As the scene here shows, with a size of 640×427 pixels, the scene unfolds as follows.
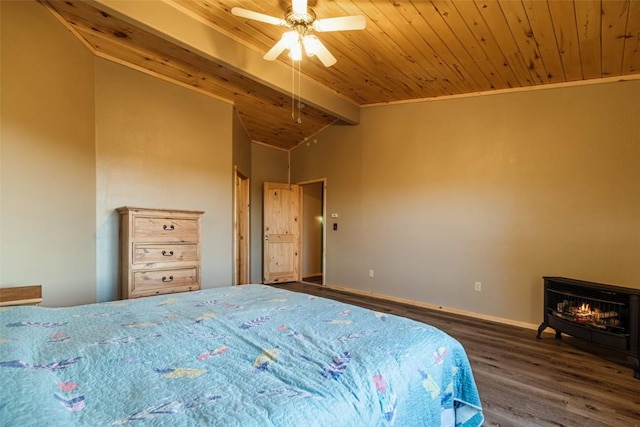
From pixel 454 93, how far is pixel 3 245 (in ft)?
15.2

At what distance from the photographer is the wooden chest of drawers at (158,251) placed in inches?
110

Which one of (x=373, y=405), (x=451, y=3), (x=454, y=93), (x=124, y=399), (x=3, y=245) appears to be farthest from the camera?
(x=454, y=93)

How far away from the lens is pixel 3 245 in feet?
6.63

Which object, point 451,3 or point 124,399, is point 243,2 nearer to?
point 451,3

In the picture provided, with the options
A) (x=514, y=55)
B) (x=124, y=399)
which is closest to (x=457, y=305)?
(x=514, y=55)

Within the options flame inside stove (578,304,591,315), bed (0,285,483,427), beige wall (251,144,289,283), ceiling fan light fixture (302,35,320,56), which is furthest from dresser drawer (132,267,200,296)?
flame inside stove (578,304,591,315)

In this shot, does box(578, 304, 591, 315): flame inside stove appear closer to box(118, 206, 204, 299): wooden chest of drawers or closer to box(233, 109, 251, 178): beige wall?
box(118, 206, 204, 299): wooden chest of drawers

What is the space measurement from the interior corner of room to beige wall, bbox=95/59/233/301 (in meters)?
0.01

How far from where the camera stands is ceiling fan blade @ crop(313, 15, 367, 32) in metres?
2.16

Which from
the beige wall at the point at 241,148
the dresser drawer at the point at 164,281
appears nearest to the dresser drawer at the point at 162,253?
the dresser drawer at the point at 164,281

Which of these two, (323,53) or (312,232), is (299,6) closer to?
(323,53)

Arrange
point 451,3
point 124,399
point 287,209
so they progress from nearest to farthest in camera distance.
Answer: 1. point 124,399
2. point 451,3
3. point 287,209

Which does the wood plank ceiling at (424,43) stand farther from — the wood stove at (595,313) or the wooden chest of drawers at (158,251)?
the wood stove at (595,313)

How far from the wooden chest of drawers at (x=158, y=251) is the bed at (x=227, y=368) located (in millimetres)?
1150
